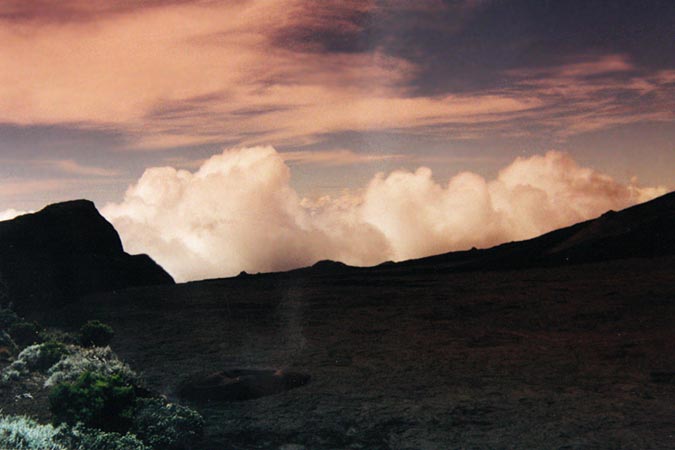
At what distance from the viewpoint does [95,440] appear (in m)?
9.16

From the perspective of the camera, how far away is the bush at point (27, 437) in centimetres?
843

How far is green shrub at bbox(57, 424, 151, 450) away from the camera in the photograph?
9031 mm

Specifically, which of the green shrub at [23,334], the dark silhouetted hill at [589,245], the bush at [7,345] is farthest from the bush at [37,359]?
the dark silhouetted hill at [589,245]

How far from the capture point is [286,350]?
17.5 meters

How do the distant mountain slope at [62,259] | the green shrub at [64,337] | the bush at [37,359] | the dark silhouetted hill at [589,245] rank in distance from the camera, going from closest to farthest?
the bush at [37,359] → the green shrub at [64,337] → the distant mountain slope at [62,259] → the dark silhouetted hill at [589,245]

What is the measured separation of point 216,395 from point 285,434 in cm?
308

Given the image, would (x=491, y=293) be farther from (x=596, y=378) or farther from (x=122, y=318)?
(x=122, y=318)

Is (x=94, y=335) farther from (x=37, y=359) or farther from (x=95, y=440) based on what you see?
(x=95, y=440)

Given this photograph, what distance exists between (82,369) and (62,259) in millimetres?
23858

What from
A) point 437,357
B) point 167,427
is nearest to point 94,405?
point 167,427

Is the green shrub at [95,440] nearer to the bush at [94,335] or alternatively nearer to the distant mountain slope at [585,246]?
the bush at [94,335]

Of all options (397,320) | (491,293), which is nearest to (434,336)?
(397,320)

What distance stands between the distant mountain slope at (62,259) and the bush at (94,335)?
13071 mm

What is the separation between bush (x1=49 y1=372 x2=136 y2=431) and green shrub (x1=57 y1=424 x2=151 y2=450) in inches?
10.5
